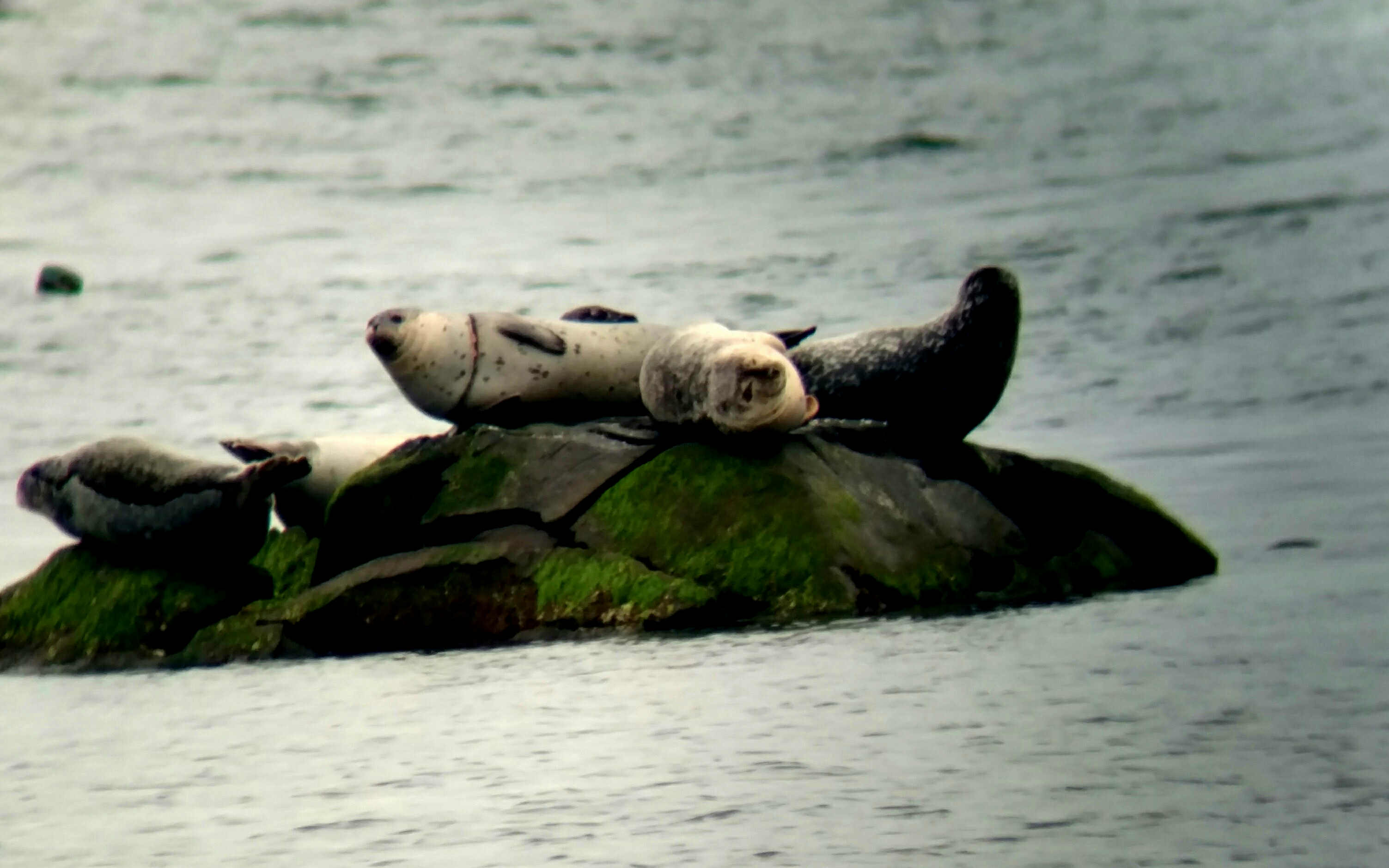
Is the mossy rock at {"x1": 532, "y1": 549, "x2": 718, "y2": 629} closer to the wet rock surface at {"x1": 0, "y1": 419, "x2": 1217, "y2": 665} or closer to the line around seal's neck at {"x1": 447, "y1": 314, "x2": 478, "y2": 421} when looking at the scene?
the wet rock surface at {"x1": 0, "y1": 419, "x2": 1217, "y2": 665}

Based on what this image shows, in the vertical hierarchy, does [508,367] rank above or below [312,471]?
above

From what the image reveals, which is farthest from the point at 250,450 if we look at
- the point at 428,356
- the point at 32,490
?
the point at 428,356

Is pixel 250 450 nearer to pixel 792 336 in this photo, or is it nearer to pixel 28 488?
pixel 28 488

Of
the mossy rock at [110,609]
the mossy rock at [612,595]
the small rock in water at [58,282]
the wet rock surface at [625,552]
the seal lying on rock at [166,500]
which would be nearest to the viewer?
the mossy rock at [612,595]

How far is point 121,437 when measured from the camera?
1198cm

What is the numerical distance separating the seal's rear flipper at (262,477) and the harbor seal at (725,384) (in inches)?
59.8

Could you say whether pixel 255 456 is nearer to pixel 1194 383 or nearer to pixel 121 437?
pixel 121 437

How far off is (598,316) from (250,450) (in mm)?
1672

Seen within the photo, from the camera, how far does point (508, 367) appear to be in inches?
460

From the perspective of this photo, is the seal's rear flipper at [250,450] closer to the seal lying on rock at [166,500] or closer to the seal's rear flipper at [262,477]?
the seal lying on rock at [166,500]

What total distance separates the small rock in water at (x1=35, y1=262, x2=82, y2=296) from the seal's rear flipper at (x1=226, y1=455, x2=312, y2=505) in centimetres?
2155

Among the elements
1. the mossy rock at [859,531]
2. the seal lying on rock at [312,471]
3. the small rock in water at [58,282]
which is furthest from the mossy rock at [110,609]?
the small rock in water at [58,282]

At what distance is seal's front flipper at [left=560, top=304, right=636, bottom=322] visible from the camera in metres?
12.2

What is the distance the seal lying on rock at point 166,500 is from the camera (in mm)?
11398
